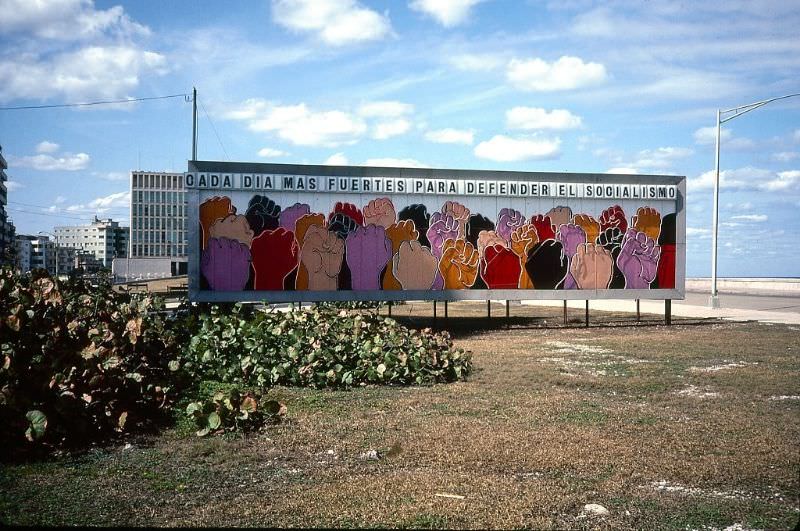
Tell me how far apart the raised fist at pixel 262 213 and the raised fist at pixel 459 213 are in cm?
480

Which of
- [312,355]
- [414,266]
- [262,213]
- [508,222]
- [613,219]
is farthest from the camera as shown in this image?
[613,219]

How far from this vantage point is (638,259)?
21.0 metres

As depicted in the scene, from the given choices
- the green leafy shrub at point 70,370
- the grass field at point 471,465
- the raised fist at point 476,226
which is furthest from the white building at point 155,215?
the grass field at point 471,465

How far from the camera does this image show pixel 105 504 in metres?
5.20

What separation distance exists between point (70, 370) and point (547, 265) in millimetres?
15110

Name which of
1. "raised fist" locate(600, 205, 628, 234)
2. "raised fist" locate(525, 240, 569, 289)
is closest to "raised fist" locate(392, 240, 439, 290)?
"raised fist" locate(525, 240, 569, 289)

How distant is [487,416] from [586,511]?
10.7ft

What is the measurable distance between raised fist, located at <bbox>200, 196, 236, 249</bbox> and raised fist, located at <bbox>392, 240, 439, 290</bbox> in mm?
4725

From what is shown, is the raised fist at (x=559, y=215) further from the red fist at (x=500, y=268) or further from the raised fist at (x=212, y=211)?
the raised fist at (x=212, y=211)

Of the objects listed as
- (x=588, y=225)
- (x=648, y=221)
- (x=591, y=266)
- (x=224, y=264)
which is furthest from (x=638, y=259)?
(x=224, y=264)

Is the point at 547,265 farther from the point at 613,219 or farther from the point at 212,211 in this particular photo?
the point at 212,211

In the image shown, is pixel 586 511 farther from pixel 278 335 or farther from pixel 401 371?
pixel 278 335

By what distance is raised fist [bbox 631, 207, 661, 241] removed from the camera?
2098 cm

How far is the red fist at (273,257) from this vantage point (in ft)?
59.6
